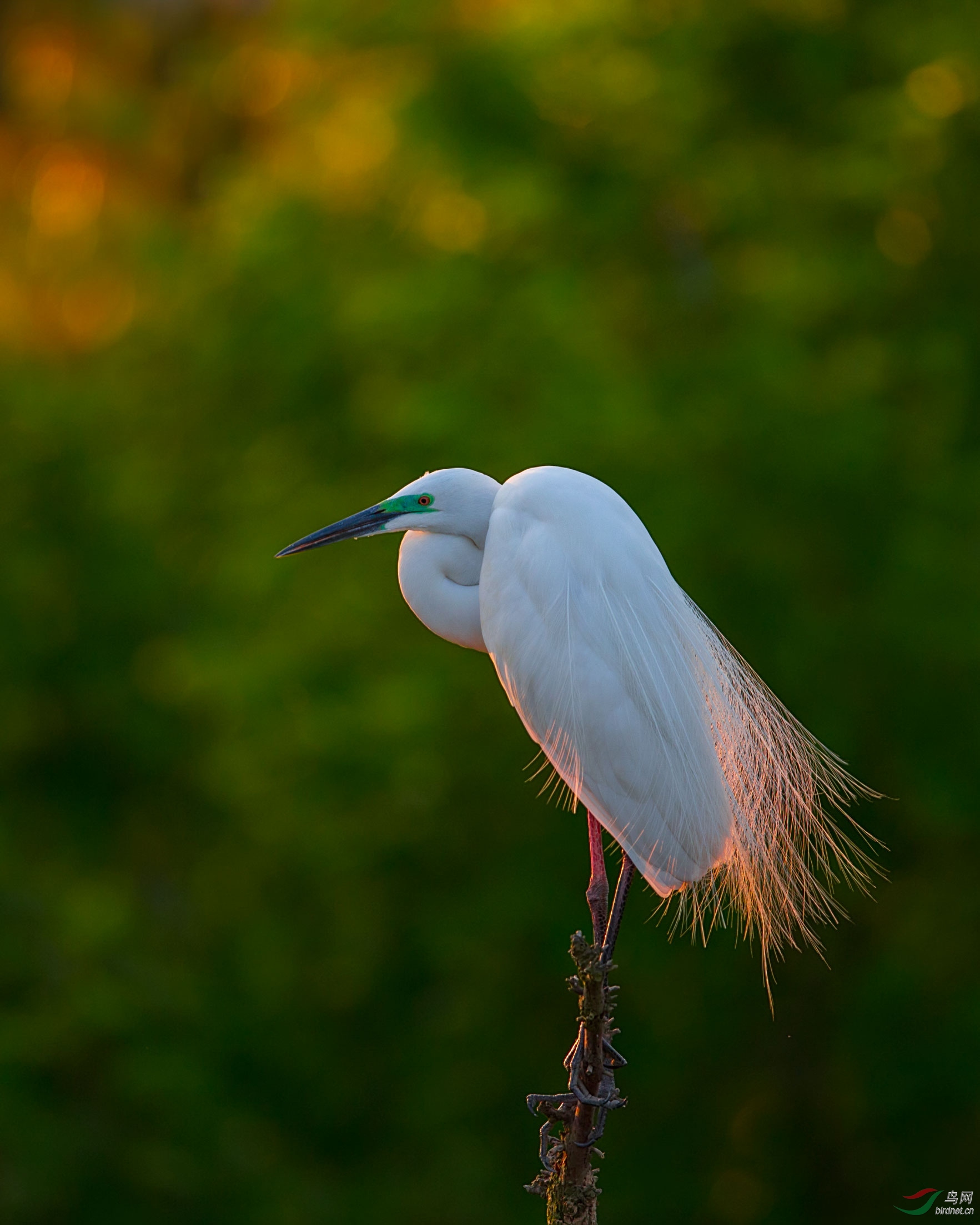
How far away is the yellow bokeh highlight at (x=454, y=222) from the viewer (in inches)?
308

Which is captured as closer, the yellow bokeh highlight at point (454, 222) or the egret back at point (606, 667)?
the egret back at point (606, 667)

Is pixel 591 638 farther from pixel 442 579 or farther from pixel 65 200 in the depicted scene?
pixel 65 200

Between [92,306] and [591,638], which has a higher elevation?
[92,306]

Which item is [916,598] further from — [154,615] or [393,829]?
[154,615]

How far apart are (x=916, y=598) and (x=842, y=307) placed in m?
1.88

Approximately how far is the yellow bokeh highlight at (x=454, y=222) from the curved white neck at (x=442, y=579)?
5121mm

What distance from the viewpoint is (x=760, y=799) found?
3.14 m

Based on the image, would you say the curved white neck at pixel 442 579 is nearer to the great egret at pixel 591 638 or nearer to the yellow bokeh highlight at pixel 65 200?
the great egret at pixel 591 638

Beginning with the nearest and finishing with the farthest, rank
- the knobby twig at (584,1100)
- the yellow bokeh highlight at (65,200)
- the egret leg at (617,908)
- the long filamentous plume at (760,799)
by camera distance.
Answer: the knobby twig at (584,1100) < the egret leg at (617,908) < the long filamentous plume at (760,799) < the yellow bokeh highlight at (65,200)

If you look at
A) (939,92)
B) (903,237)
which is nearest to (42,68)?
(903,237)

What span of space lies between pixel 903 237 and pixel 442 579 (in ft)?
18.4

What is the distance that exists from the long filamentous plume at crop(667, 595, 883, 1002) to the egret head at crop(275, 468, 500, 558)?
1.77 feet

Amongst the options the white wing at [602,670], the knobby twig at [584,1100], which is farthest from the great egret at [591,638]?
the knobby twig at [584,1100]

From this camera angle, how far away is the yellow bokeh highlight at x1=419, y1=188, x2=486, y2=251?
25.7 feet
